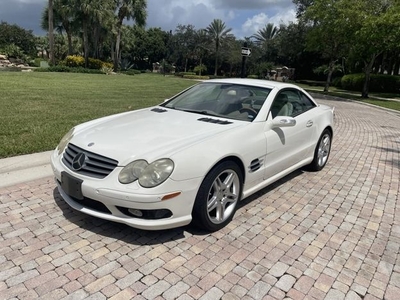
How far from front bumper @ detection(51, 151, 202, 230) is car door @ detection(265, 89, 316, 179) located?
4.26ft

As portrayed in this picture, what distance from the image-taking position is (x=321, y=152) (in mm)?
5289

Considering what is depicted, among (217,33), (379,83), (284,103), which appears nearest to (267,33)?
(217,33)

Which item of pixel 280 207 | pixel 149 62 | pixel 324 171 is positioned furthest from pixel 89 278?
pixel 149 62

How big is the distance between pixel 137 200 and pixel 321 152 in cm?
365

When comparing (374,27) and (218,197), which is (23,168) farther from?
(374,27)

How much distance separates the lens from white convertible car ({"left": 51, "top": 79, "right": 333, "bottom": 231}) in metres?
2.74

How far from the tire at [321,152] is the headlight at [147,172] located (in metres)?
3.11

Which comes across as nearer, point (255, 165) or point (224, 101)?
point (255, 165)

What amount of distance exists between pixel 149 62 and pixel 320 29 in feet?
190

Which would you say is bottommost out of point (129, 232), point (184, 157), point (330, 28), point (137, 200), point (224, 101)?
point (129, 232)

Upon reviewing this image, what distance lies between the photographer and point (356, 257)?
295 centimetres

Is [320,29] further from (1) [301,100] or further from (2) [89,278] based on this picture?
(2) [89,278]

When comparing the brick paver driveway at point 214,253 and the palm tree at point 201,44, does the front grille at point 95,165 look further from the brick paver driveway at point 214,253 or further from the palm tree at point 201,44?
the palm tree at point 201,44

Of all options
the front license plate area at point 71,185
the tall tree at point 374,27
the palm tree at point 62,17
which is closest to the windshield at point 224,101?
the front license plate area at point 71,185
